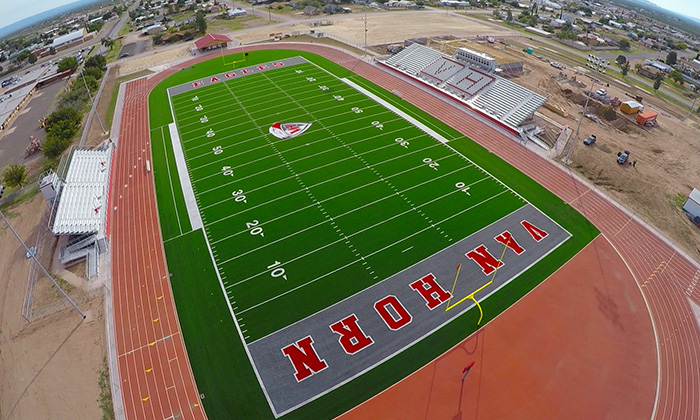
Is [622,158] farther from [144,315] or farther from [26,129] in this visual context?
[26,129]

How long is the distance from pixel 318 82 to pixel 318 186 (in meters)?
29.0

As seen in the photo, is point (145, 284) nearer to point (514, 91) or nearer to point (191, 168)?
point (191, 168)

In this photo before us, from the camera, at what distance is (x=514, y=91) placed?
4794 cm

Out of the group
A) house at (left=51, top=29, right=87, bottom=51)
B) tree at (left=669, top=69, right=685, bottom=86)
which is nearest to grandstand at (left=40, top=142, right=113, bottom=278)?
house at (left=51, top=29, right=87, bottom=51)

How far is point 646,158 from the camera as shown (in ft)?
132

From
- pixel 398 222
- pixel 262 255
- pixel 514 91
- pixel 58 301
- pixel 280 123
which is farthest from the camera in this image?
pixel 514 91

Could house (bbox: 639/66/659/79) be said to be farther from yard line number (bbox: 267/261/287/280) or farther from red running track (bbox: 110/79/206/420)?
red running track (bbox: 110/79/206/420)

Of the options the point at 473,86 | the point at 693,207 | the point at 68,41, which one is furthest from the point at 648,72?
the point at 68,41

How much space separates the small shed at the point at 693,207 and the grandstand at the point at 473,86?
57.6 feet

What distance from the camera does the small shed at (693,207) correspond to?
1243 inches

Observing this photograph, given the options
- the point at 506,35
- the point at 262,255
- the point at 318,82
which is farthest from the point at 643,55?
the point at 262,255

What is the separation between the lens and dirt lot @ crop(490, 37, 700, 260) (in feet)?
106

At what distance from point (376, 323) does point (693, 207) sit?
33.5 metres

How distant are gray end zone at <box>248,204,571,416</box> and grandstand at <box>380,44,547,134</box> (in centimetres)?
2175
